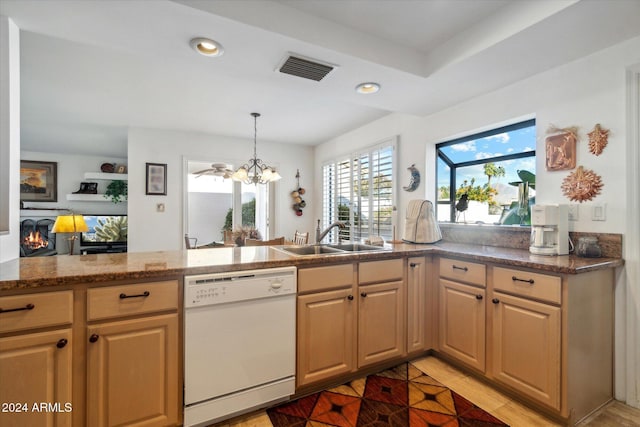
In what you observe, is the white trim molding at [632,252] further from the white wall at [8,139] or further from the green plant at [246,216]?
the green plant at [246,216]

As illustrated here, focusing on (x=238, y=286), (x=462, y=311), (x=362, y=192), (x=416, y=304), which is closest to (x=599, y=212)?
(x=462, y=311)

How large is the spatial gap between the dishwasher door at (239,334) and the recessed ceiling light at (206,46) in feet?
4.50

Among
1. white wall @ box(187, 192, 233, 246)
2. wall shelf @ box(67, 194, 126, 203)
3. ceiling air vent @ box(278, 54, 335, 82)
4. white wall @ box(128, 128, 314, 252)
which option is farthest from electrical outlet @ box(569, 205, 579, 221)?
wall shelf @ box(67, 194, 126, 203)

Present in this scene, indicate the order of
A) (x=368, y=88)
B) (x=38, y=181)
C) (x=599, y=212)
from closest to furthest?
(x=599, y=212) < (x=368, y=88) < (x=38, y=181)

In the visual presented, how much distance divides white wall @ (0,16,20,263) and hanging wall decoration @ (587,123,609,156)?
3.48 meters

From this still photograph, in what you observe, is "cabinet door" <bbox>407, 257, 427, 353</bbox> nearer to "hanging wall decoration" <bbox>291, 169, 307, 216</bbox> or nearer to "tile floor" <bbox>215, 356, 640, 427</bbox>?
"tile floor" <bbox>215, 356, 640, 427</bbox>

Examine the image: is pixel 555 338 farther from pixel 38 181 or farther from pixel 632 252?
pixel 38 181

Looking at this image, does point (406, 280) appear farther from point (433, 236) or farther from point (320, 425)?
point (320, 425)

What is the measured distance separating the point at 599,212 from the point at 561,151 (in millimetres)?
468

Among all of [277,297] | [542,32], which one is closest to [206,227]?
[277,297]

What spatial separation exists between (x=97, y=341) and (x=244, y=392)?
78cm

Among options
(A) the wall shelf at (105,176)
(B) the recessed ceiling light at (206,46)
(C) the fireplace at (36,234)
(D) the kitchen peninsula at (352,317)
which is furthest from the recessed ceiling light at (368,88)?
(C) the fireplace at (36,234)

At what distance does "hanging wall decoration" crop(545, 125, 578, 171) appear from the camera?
6.59ft

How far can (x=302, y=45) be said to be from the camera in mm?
1813
